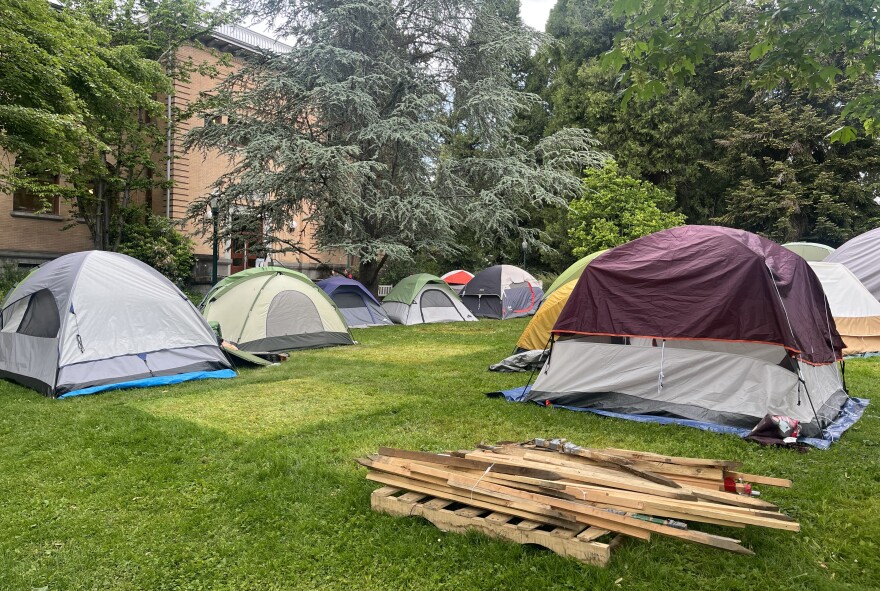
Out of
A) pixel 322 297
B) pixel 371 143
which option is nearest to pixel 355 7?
pixel 371 143

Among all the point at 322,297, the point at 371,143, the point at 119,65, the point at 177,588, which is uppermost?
the point at 119,65

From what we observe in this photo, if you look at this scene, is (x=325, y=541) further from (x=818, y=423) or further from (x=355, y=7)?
(x=355, y=7)

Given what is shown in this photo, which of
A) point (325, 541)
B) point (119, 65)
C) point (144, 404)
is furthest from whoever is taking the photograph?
point (119, 65)

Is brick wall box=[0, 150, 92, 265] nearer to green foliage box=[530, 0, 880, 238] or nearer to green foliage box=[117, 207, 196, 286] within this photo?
green foliage box=[117, 207, 196, 286]

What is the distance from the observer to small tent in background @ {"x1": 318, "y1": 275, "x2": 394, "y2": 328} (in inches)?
585

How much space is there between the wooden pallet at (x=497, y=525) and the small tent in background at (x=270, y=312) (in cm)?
731

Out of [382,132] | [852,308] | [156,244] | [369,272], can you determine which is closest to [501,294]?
[369,272]

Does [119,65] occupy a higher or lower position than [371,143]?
higher

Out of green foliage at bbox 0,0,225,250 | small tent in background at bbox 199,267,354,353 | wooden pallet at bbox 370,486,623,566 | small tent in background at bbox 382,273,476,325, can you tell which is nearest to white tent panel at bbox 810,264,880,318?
small tent in background at bbox 382,273,476,325

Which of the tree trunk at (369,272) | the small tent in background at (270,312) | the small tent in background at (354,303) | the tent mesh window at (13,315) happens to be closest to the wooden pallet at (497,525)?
the tent mesh window at (13,315)

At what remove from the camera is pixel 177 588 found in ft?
9.62

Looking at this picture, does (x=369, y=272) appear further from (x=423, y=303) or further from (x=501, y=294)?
(x=501, y=294)

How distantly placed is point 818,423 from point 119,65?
54.5 feet

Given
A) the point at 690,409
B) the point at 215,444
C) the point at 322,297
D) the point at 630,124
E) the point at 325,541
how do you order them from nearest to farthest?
the point at 325,541, the point at 215,444, the point at 690,409, the point at 322,297, the point at 630,124
